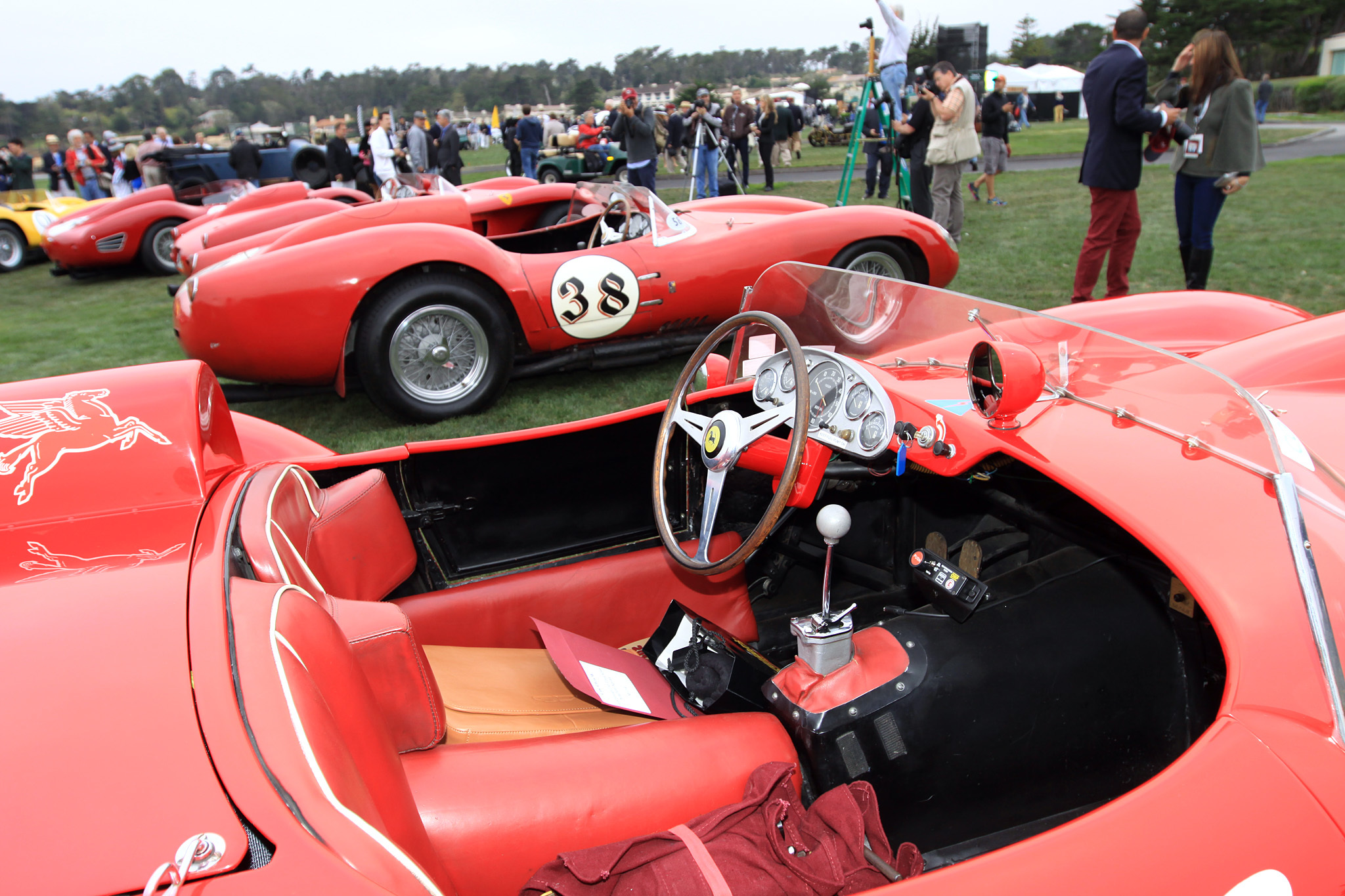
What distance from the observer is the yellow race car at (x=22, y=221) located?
35.0 ft

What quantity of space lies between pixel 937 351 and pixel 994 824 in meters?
1.15

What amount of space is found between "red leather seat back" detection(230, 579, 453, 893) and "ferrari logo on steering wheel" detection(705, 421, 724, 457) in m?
1.01

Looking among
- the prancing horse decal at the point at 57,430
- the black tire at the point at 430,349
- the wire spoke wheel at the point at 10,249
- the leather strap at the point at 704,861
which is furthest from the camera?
the wire spoke wheel at the point at 10,249

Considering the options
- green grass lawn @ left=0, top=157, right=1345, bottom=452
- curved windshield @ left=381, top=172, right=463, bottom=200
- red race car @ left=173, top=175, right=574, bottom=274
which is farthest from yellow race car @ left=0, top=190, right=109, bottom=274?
curved windshield @ left=381, top=172, right=463, bottom=200

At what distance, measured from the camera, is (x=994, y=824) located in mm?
1811

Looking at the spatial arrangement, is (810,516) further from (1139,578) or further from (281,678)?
(281,678)

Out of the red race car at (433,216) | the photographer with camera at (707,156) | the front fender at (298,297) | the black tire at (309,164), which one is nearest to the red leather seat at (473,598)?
the front fender at (298,297)

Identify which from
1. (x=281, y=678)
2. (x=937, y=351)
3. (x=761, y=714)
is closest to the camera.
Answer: (x=281, y=678)

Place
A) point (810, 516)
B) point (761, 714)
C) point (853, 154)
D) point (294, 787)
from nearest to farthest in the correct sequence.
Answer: point (294, 787)
point (761, 714)
point (810, 516)
point (853, 154)

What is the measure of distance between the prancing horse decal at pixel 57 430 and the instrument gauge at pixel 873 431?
156 centimetres

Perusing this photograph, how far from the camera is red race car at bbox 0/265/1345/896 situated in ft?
3.48

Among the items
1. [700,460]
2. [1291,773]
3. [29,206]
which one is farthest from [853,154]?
[29,206]

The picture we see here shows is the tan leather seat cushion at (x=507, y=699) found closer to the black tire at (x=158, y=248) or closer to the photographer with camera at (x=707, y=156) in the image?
the black tire at (x=158, y=248)

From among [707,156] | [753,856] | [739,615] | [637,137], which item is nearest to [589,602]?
[739,615]
